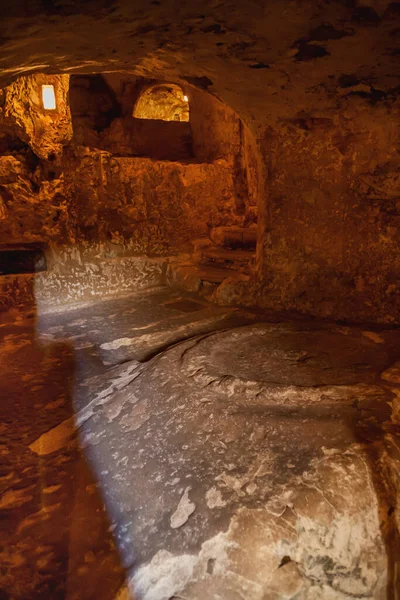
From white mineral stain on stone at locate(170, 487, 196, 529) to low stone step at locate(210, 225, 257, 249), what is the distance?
4.57m

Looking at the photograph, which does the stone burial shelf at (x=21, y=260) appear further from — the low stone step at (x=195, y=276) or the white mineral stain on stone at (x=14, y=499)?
the white mineral stain on stone at (x=14, y=499)

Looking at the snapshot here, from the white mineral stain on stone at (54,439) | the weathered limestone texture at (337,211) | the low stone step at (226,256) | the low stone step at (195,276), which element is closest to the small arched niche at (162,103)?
the low stone step at (226,256)

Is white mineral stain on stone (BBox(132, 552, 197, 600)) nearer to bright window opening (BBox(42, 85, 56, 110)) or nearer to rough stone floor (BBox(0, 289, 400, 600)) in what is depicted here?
rough stone floor (BBox(0, 289, 400, 600))

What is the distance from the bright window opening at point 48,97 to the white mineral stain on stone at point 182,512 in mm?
4409

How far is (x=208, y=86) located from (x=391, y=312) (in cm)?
229

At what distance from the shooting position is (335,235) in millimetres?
3242

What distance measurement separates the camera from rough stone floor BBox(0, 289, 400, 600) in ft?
4.39

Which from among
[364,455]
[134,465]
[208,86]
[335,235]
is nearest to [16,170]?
[208,86]

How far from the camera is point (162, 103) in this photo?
9.41 metres

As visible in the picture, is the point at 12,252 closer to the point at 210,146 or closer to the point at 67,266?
the point at 67,266

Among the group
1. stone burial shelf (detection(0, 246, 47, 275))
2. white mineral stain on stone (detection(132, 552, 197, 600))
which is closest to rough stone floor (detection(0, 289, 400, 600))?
white mineral stain on stone (detection(132, 552, 197, 600))

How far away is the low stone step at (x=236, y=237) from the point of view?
18.9 feet

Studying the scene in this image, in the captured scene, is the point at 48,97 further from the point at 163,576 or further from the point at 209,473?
the point at 163,576

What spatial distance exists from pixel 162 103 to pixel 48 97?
5.69 metres
